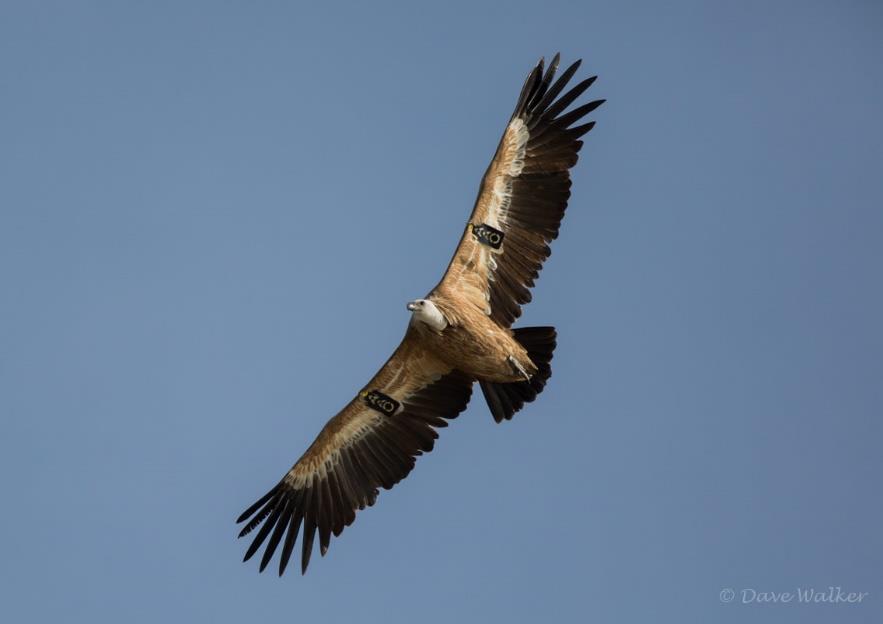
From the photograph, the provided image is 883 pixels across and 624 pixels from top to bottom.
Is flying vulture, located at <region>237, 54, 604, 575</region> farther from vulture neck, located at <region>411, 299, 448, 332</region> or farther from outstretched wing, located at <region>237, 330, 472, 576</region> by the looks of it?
vulture neck, located at <region>411, 299, 448, 332</region>

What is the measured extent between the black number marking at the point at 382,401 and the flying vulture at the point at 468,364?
1 centimetres

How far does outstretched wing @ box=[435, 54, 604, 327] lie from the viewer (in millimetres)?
10875

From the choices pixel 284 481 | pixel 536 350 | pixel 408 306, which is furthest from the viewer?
pixel 284 481

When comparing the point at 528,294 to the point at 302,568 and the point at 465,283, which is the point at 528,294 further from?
the point at 302,568

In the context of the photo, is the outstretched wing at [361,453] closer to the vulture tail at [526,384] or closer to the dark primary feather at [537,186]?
the vulture tail at [526,384]

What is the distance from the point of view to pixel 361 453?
445 inches

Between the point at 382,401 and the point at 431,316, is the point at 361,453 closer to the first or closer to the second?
the point at 382,401

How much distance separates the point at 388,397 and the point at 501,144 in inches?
120

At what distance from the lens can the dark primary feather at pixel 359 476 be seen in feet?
36.6

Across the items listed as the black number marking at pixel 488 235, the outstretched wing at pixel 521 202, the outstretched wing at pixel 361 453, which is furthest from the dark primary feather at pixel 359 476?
the black number marking at pixel 488 235

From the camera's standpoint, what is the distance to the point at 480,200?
430 inches

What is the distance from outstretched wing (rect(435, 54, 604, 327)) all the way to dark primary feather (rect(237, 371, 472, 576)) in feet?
3.45

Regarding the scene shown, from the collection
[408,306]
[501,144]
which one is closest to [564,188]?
[501,144]

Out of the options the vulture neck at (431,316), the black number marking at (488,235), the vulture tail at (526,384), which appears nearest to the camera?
the vulture neck at (431,316)
